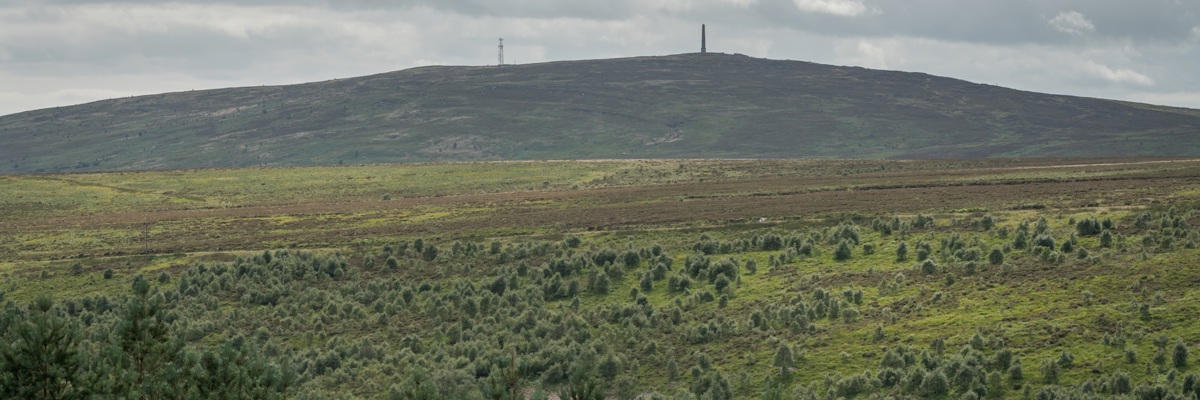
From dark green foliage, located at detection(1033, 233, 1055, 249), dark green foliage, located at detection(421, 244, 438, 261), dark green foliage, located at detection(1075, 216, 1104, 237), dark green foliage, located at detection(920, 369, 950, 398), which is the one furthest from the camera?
dark green foliage, located at detection(421, 244, 438, 261)

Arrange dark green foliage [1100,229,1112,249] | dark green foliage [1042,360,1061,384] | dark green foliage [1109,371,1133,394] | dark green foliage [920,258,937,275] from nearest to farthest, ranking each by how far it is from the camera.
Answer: dark green foliage [1109,371,1133,394] → dark green foliage [1042,360,1061,384] → dark green foliage [1100,229,1112,249] → dark green foliage [920,258,937,275]

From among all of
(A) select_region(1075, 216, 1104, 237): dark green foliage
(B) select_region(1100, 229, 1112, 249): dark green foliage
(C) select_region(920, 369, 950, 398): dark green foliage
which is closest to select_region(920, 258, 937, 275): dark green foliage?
(B) select_region(1100, 229, 1112, 249): dark green foliage

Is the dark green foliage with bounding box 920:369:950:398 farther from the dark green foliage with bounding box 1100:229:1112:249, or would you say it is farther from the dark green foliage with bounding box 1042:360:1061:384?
the dark green foliage with bounding box 1100:229:1112:249

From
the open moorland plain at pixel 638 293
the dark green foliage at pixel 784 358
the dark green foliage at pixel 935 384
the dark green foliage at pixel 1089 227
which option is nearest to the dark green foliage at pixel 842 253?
the open moorland plain at pixel 638 293

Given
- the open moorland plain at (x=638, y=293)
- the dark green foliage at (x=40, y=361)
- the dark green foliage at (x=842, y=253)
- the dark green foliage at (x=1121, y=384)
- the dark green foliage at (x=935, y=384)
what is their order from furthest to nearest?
1. the dark green foliage at (x=842, y=253)
2. the dark green foliage at (x=935, y=384)
3. the open moorland plain at (x=638, y=293)
4. the dark green foliage at (x=1121, y=384)
5. the dark green foliage at (x=40, y=361)

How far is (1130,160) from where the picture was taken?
127 metres

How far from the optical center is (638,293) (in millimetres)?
69000

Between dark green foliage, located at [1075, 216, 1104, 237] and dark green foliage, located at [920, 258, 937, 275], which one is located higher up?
dark green foliage, located at [1075, 216, 1104, 237]

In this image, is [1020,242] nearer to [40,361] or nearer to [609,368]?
[609,368]

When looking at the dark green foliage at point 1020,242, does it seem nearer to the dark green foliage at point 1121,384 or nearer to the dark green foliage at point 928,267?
the dark green foliage at point 928,267

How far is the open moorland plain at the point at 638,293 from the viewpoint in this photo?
43125 millimetres

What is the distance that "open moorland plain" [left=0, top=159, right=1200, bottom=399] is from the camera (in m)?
43.1

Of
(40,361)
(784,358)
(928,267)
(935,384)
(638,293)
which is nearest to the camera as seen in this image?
(40,361)

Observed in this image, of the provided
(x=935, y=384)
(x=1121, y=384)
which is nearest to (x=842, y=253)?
(x=935, y=384)
